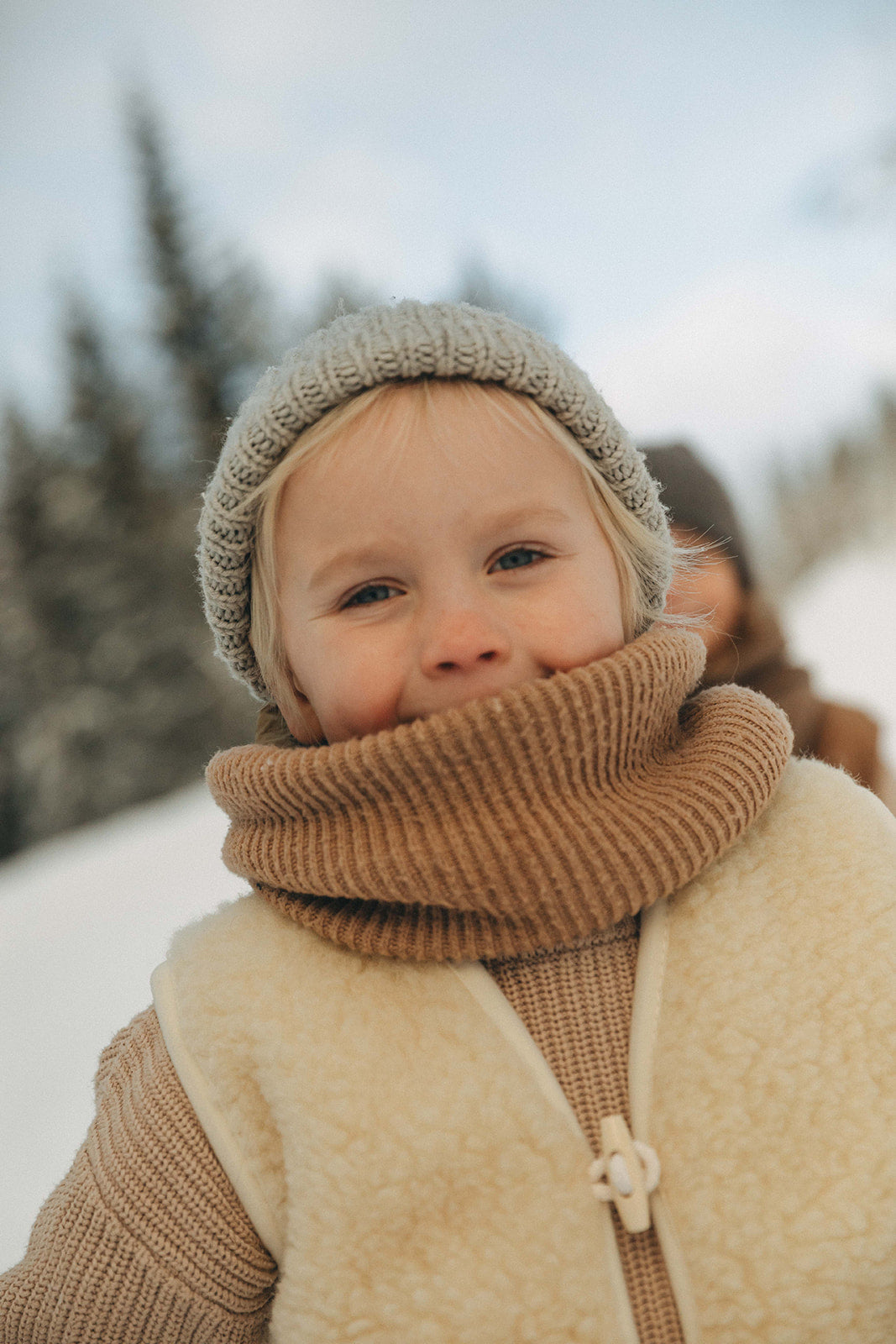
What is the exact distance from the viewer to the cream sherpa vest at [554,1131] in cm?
75

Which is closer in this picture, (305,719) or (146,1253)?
(146,1253)

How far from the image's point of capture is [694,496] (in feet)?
6.40

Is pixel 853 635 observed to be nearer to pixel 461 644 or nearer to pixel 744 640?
pixel 744 640

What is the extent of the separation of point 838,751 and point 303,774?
1516 millimetres

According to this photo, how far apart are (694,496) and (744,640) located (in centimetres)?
35

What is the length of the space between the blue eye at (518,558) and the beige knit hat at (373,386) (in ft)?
0.58

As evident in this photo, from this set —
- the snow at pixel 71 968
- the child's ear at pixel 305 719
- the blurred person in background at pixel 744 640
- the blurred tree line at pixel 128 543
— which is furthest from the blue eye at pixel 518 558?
the blurred tree line at pixel 128 543

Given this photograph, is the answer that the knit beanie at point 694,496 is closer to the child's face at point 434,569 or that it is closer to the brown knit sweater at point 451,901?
the child's face at point 434,569

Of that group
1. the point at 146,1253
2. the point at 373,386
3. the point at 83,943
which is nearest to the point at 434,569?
the point at 373,386

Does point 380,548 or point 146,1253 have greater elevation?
point 380,548

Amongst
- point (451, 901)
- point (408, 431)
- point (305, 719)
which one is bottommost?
point (451, 901)

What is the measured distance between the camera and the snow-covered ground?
1842mm

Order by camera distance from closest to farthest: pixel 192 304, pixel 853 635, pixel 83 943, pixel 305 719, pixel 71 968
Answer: pixel 305 719 < pixel 71 968 < pixel 83 943 < pixel 853 635 < pixel 192 304

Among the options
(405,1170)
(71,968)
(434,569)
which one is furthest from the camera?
(71,968)
